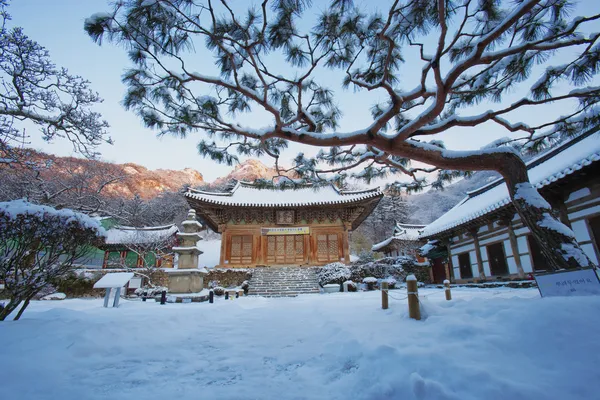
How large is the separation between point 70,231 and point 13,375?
2.28 metres

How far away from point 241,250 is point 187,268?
592 centimetres

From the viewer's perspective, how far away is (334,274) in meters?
13.0

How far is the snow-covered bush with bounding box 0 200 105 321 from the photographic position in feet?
10.6

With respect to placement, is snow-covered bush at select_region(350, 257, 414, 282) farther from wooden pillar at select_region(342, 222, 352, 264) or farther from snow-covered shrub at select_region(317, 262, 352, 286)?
wooden pillar at select_region(342, 222, 352, 264)

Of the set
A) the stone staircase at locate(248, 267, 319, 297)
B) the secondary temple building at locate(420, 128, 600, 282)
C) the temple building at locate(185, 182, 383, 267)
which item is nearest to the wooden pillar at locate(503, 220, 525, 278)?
the secondary temple building at locate(420, 128, 600, 282)

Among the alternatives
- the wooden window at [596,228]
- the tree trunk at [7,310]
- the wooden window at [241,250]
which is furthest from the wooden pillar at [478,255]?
the tree trunk at [7,310]

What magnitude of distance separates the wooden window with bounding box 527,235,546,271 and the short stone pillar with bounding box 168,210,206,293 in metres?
10.7

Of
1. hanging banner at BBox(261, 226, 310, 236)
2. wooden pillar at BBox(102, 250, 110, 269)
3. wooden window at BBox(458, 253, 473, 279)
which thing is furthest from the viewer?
wooden pillar at BBox(102, 250, 110, 269)

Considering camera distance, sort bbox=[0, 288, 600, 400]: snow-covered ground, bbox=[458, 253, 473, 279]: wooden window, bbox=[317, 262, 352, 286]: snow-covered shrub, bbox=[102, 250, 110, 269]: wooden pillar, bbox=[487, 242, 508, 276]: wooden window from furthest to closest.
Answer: bbox=[102, 250, 110, 269]: wooden pillar < bbox=[317, 262, 352, 286]: snow-covered shrub < bbox=[458, 253, 473, 279]: wooden window < bbox=[487, 242, 508, 276]: wooden window < bbox=[0, 288, 600, 400]: snow-covered ground

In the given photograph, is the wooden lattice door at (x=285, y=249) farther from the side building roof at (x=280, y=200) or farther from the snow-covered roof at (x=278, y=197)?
the snow-covered roof at (x=278, y=197)

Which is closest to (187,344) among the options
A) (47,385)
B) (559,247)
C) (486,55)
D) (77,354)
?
(77,354)

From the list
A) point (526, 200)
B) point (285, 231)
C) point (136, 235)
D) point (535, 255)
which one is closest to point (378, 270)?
point (285, 231)

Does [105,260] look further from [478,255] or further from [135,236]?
[478,255]

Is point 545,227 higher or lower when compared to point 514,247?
lower
